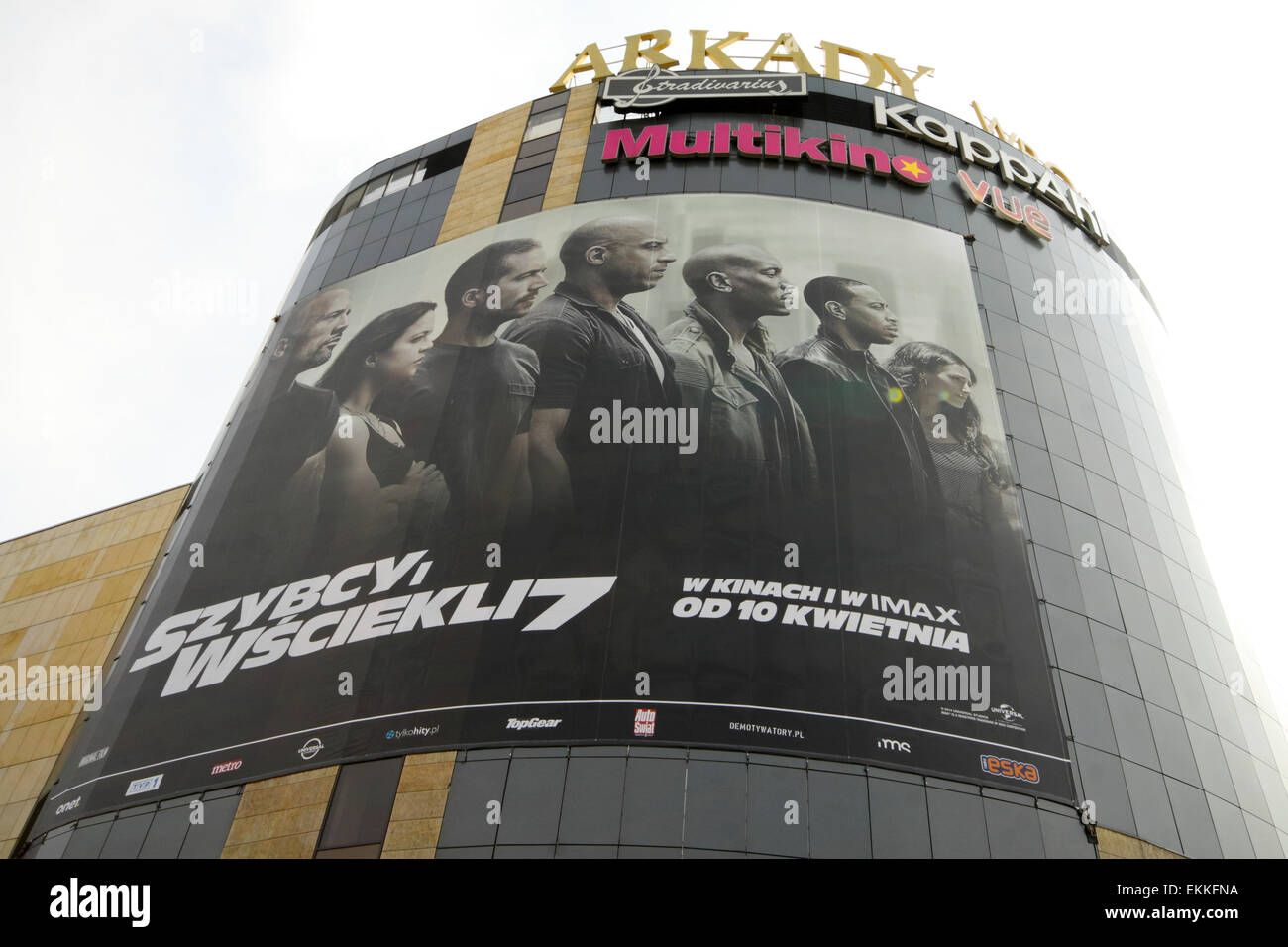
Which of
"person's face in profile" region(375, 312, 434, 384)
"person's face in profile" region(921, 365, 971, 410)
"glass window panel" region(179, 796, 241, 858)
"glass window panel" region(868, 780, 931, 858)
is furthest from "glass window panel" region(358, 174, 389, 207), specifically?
"glass window panel" region(868, 780, 931, 858)

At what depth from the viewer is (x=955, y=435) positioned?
103 ft

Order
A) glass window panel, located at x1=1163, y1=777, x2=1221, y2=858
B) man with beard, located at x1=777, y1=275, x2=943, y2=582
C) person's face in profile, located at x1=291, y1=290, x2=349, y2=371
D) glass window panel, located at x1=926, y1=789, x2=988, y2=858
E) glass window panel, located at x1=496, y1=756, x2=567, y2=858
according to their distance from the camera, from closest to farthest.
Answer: glass window panel, located at x1=926, y1=789, x2=988, y2=858 < glass window panel, located at x1=496, y1=756, x2=567, y2=858 < glass window panel, located at x1=1163, y1=777, x2=1221, y2=858 < man with beard, located at x1=777, y1=275, x2=943, y2=582 < person's face in profile, located at x1=291, y1=290, x2=349, y2=371

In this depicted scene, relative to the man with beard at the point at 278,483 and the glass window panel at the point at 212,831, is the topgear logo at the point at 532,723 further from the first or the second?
the man with beard at the point at 278,483

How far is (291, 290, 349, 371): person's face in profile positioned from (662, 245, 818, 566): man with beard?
42.0 feet

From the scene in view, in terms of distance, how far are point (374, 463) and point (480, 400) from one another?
380 centimetres

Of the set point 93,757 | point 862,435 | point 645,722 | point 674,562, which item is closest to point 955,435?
point 862,435

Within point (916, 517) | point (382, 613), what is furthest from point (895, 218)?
point (382, 613)

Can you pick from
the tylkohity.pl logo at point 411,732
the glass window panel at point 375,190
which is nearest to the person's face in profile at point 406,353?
the glass window panel at point 375,190

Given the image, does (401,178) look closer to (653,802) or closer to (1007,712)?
(653,802)

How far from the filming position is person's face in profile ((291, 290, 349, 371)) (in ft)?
122

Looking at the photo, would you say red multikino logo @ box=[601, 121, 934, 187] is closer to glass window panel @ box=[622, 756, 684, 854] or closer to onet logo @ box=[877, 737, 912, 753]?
onet logo @ box=[877, 737, 912, 753]

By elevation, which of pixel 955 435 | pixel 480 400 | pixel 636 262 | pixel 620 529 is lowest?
pixel 620 529

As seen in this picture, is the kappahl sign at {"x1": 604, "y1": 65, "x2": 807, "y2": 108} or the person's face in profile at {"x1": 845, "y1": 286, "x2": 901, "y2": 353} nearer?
the person's face in profile at {"x1": 845, "y1": 286, "x2": 901, "y2": 353}

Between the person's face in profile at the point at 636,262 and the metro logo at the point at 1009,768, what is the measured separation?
60.5 feet
